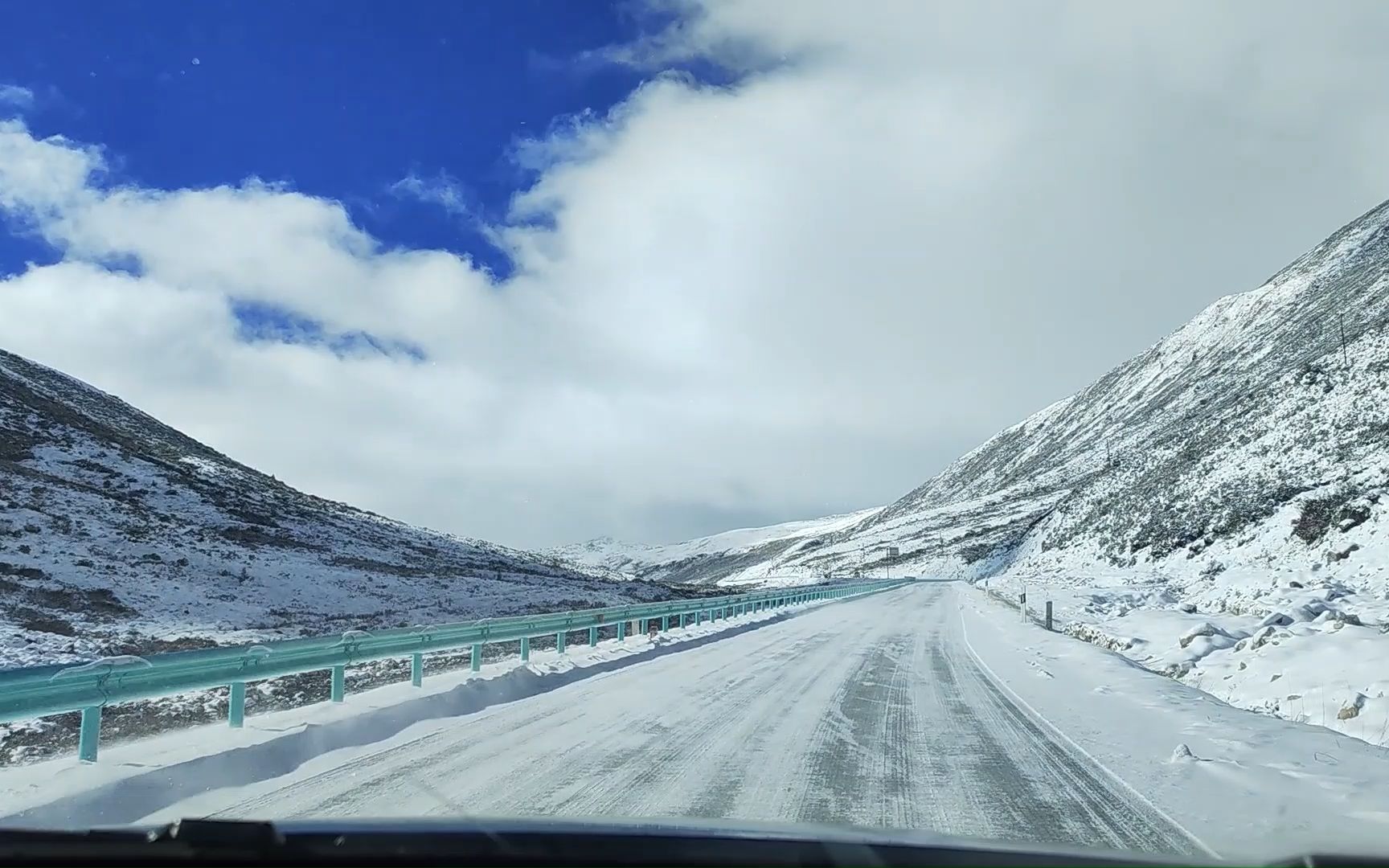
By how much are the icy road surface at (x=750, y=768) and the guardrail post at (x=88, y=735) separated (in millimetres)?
1464

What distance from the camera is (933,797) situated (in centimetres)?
669

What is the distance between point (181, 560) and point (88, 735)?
118 ft

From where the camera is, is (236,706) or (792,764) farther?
(236,706)

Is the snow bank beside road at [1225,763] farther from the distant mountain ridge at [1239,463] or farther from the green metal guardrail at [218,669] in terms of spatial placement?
the distant mountain ridge at [1239,463]

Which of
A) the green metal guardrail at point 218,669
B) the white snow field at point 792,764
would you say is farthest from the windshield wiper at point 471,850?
the green metal guardrail at point 218,669

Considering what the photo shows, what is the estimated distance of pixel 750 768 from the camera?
7621mm

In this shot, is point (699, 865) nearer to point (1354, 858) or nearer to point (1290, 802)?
point (1354, 858)

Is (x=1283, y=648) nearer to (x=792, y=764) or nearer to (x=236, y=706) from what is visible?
(x=792, y=764)

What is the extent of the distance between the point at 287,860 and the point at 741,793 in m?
4.34

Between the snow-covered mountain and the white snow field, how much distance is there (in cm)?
1196

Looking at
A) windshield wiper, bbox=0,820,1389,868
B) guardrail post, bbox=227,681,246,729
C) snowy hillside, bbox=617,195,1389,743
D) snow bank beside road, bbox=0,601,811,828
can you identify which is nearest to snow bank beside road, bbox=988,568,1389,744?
snowy hillside, bbox=617,195,1389,743

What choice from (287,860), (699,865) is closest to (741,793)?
(699,865)

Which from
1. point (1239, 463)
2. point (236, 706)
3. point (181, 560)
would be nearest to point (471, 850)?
point (236, 706)

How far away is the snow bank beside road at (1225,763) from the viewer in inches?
223
